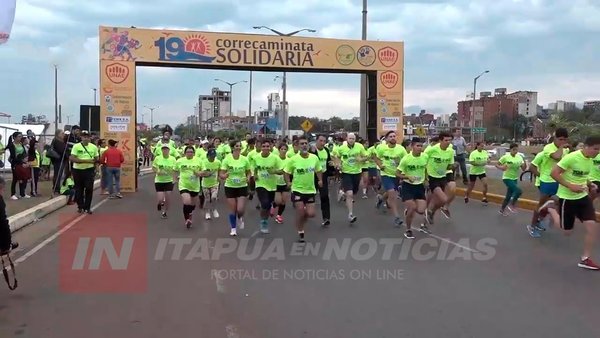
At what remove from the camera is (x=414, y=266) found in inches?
334

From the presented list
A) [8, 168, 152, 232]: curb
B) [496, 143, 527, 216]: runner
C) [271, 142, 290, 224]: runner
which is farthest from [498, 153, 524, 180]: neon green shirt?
[8, 168, 152, 232]: curb

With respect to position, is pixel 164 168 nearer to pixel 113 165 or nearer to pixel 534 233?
pixel 113 165

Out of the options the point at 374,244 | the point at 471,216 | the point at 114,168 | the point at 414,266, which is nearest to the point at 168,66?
the point at 114,168

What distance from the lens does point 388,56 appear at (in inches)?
891

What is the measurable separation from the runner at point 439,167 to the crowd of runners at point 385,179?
0.02 m

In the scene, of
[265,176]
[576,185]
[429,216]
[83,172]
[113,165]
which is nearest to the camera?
[576,185]

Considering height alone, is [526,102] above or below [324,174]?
above

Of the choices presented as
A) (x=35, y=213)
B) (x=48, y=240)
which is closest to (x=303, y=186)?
(x=48, y=240)

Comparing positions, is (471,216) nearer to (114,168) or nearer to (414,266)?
(414,266)

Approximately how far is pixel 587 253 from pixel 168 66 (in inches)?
651

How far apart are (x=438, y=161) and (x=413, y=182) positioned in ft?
3.77

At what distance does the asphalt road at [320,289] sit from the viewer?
18.9ft

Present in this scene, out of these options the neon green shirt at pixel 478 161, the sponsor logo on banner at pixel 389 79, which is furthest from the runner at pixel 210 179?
the sponsor logo on banner at pixel 389 79

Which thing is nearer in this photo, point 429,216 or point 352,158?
point 429,216
